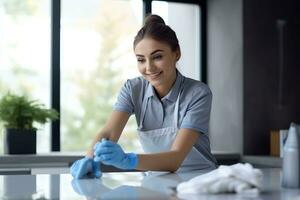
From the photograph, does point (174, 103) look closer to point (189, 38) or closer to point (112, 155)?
point (112, 155)

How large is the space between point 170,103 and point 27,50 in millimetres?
1901

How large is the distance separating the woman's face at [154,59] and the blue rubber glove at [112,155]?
500 millimetres

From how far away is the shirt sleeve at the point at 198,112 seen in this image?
1926 millimetres

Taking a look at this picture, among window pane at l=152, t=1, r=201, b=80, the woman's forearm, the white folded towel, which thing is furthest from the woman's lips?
window pane at l=152, t=1, r=201, b=80

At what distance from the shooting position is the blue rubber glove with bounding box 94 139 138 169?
5.21 ft

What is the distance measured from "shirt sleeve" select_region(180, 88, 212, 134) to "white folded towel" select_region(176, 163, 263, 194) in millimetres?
634

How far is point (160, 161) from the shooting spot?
1.76 m

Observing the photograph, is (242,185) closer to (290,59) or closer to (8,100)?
(8,100)

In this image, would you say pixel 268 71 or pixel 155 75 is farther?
pixel 268 71

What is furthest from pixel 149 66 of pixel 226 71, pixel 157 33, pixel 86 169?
pixel 226 71

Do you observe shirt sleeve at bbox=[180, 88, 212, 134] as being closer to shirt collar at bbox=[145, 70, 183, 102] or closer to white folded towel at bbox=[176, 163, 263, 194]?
shirt collar at bbox=[145, 70, 183, 102]

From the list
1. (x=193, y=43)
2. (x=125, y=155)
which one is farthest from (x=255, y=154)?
(x=125, y=155)

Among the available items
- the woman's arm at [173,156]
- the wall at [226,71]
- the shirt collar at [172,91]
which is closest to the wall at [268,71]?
the wall at [226,71]

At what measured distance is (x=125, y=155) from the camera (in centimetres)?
163
